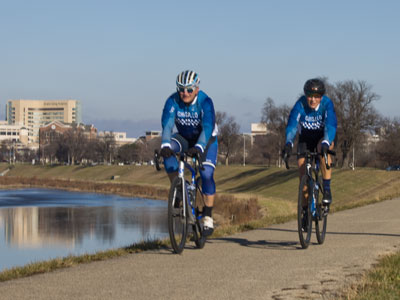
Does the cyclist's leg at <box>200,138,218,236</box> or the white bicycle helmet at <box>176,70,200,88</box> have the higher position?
the white bicycle helmet at <box>176,70,200,88</box>

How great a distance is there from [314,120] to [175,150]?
7.53 feet

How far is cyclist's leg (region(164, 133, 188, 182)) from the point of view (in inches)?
356

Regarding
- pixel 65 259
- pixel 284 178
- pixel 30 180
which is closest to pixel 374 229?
pixel 65 259

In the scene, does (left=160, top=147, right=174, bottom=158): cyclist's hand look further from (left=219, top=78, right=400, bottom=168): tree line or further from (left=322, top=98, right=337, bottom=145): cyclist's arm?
(left=219, top=78, right=400, bottom=168): tree line

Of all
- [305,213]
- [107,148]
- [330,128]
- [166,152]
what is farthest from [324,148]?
[107,148]

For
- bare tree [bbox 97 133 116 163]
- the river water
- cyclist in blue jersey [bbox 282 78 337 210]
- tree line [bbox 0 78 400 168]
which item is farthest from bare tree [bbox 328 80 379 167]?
bare tree [bbox 97 133 116 163]

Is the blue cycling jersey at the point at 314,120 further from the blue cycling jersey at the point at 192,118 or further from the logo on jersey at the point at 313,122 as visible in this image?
the blue cycling jersey at the point at 192,118

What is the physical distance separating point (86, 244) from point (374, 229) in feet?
66.4

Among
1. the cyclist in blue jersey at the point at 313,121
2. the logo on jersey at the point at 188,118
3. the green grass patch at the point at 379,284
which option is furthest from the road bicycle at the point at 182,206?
the green grass patch at the point at 379,284

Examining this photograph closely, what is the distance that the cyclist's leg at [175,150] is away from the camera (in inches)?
356

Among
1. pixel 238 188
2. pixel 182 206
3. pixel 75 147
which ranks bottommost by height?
pixel 238 188

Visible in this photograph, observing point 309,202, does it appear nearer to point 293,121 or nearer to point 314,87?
point 293,121

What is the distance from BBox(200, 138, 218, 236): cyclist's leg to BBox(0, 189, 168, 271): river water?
900 cm

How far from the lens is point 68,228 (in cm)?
3938
